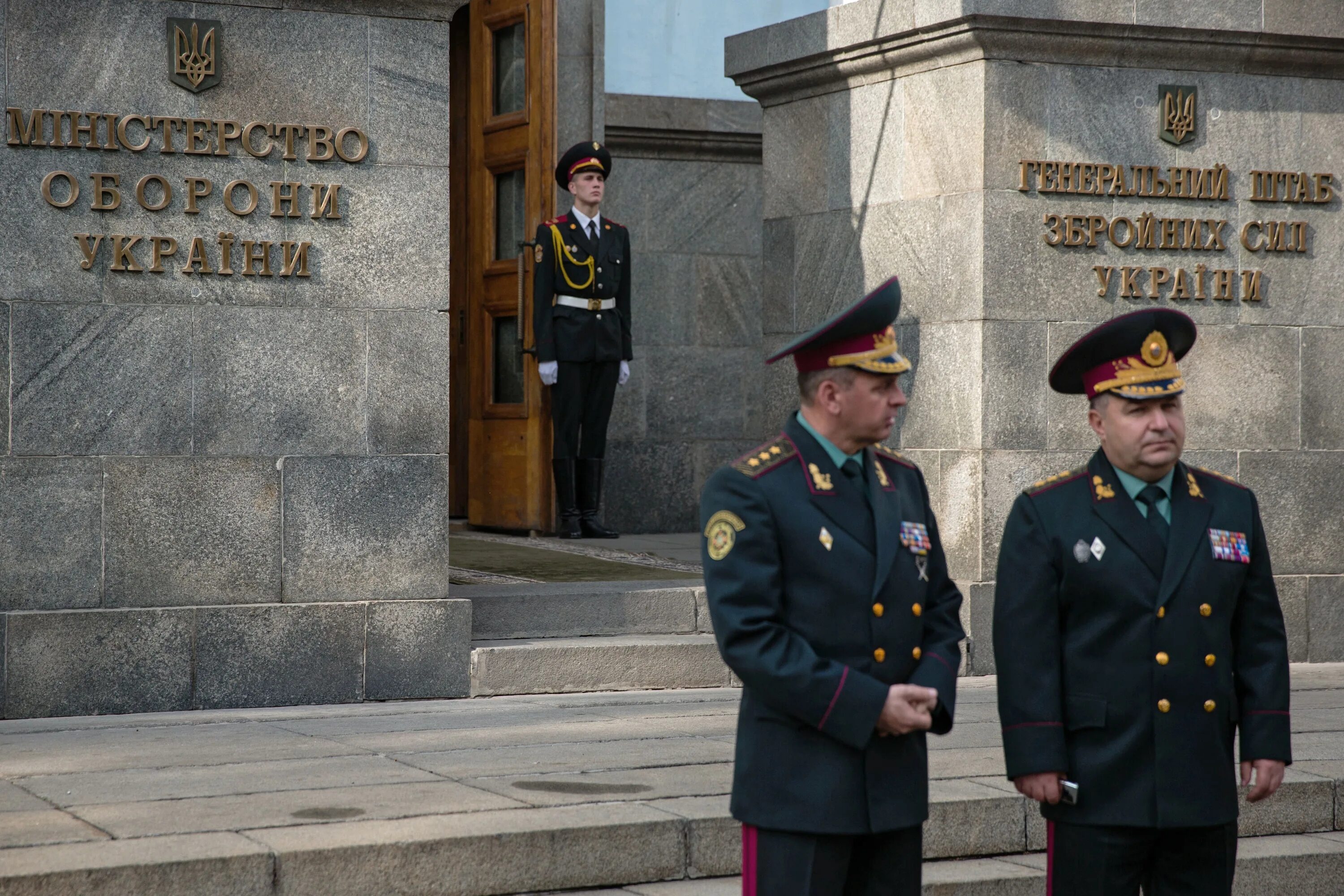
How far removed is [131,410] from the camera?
775 centimetres

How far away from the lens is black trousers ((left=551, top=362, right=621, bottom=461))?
38.7 feet

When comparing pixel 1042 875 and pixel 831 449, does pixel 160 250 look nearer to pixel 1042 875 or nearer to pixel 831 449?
pixel 1042 875

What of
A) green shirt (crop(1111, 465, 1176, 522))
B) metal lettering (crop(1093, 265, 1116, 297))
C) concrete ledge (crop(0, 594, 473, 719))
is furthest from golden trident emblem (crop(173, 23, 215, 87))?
green shirt (crop(1111, 465, 1176, 522))

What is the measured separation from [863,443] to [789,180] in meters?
6.71

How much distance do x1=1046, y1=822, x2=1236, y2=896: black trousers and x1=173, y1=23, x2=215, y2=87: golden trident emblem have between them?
5.24 metres

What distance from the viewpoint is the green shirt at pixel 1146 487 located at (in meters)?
4.22

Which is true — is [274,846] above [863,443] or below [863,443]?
below

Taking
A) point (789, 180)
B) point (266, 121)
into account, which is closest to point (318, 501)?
point (266, 121)

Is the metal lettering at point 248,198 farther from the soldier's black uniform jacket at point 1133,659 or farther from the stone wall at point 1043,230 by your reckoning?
the soldier's black uniform jacket at point 1133,659

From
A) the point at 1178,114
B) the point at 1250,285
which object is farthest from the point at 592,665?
the point at 1178,114

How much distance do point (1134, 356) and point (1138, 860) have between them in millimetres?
1124

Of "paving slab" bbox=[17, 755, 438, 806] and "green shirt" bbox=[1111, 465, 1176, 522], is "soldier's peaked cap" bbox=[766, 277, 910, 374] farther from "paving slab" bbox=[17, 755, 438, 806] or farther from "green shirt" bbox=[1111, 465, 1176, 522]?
"paving slab" bbox=[17, 755, 438, 806]

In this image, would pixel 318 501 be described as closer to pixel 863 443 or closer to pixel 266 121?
A: pixel 266 121

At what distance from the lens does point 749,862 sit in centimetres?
384
